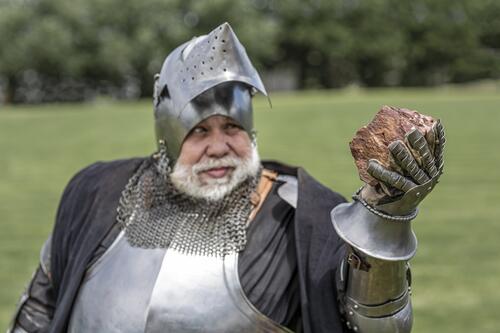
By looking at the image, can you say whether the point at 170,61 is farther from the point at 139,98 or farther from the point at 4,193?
the point at 139,98

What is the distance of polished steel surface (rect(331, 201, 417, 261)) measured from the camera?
2.35 m

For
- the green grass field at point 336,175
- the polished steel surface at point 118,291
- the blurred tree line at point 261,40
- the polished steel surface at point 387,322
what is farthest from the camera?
the blurred tree line at point 261,40

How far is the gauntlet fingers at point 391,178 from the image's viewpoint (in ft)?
7.20

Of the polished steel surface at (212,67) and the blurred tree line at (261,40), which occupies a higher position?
the polished steel surface at (212,67)

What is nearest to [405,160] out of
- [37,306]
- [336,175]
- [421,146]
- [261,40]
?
[421,146]

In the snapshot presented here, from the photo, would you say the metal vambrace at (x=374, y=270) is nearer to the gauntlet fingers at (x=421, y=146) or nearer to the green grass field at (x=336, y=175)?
the gauntlet fingers at (x=421, y=146)

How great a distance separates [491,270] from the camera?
6.84 meters

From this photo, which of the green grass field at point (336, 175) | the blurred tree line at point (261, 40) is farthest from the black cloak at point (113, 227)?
the blurred tree line at point (261, 40)

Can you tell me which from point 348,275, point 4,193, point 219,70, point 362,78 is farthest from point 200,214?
point 362,78

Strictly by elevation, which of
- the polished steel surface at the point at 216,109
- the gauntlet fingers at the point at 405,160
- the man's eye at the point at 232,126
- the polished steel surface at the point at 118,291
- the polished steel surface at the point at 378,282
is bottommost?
the polished steel surface at the point at 118,291

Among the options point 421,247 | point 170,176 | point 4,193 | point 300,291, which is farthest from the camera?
point 4,193

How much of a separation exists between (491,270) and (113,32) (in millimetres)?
35770

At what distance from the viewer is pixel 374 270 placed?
2.41 meters

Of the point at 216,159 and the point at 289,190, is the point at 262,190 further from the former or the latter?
the point at 216,159
